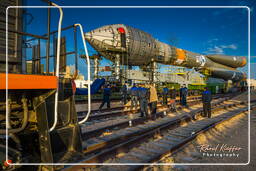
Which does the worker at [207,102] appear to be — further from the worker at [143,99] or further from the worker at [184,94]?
the worker at [184,94]

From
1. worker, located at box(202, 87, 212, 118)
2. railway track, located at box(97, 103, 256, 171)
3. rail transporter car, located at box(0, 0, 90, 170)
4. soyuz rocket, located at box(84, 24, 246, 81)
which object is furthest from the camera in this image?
soyuz rocket, located at box(84, 24, 246, 81)

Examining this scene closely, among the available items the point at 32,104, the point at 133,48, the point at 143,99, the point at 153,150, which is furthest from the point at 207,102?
the point at 133,48

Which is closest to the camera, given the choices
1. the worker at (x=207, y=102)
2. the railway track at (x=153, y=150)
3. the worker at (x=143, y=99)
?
the railway track at (x=153, y=150)

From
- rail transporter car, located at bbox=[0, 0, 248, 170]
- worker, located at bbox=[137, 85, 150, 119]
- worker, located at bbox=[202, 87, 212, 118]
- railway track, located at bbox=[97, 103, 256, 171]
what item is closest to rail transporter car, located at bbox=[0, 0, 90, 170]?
rail transporter car, located at bbox=[0, 0, 248, 170]

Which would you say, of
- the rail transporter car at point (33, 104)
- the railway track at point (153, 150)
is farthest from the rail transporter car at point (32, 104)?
the railway track at point (153, 150)

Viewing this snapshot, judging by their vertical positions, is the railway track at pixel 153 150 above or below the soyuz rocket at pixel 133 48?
below

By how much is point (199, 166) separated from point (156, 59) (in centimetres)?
1613

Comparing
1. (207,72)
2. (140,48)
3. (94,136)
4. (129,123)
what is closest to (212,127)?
(129,123)

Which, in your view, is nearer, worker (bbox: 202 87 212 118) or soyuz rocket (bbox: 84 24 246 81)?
worker (bbox: 202 87 212 118)

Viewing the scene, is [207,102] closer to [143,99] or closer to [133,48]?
[143,99]

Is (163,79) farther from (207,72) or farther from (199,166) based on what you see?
(199,166)

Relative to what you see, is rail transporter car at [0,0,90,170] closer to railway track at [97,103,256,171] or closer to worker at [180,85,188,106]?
railway track at [97,103,256,171]

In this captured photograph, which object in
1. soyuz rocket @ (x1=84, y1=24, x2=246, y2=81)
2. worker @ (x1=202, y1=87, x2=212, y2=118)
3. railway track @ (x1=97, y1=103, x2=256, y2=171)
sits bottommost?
railway track @ (x1=97, y1=103, x2=256, y2=171)

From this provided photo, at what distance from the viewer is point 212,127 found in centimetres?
647
